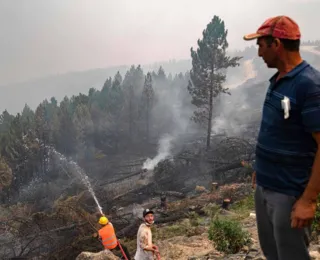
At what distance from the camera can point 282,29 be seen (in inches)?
72.7

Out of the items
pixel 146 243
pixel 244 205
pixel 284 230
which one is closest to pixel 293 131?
pixel 284 230

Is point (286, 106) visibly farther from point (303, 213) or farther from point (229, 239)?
point (229, 239)

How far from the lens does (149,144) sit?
45625mm

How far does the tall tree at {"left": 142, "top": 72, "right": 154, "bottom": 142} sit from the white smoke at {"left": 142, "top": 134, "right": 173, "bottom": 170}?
3.47 m

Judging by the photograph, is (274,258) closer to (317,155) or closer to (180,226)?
(317,155)

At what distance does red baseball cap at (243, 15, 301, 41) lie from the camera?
1849 millimetres

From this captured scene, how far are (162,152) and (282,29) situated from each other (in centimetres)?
3689

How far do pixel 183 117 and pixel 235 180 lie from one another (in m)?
36.2

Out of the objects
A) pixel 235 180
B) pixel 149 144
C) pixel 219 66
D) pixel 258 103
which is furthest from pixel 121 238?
pixel 258 103

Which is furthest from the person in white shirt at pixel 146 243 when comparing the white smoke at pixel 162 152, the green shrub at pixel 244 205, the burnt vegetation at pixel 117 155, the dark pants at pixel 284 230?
the white smoke at pixel 162 152

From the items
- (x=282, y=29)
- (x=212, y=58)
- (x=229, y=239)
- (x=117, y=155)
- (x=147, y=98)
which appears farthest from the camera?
(x=147, y=98)

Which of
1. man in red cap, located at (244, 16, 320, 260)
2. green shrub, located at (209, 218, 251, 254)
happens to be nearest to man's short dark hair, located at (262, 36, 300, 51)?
man in red cap, located at (244, 16, 320, 260)

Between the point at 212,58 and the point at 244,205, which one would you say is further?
the point at 212,58

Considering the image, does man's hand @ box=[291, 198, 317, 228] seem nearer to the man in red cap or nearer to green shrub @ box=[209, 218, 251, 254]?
the man in red cap
